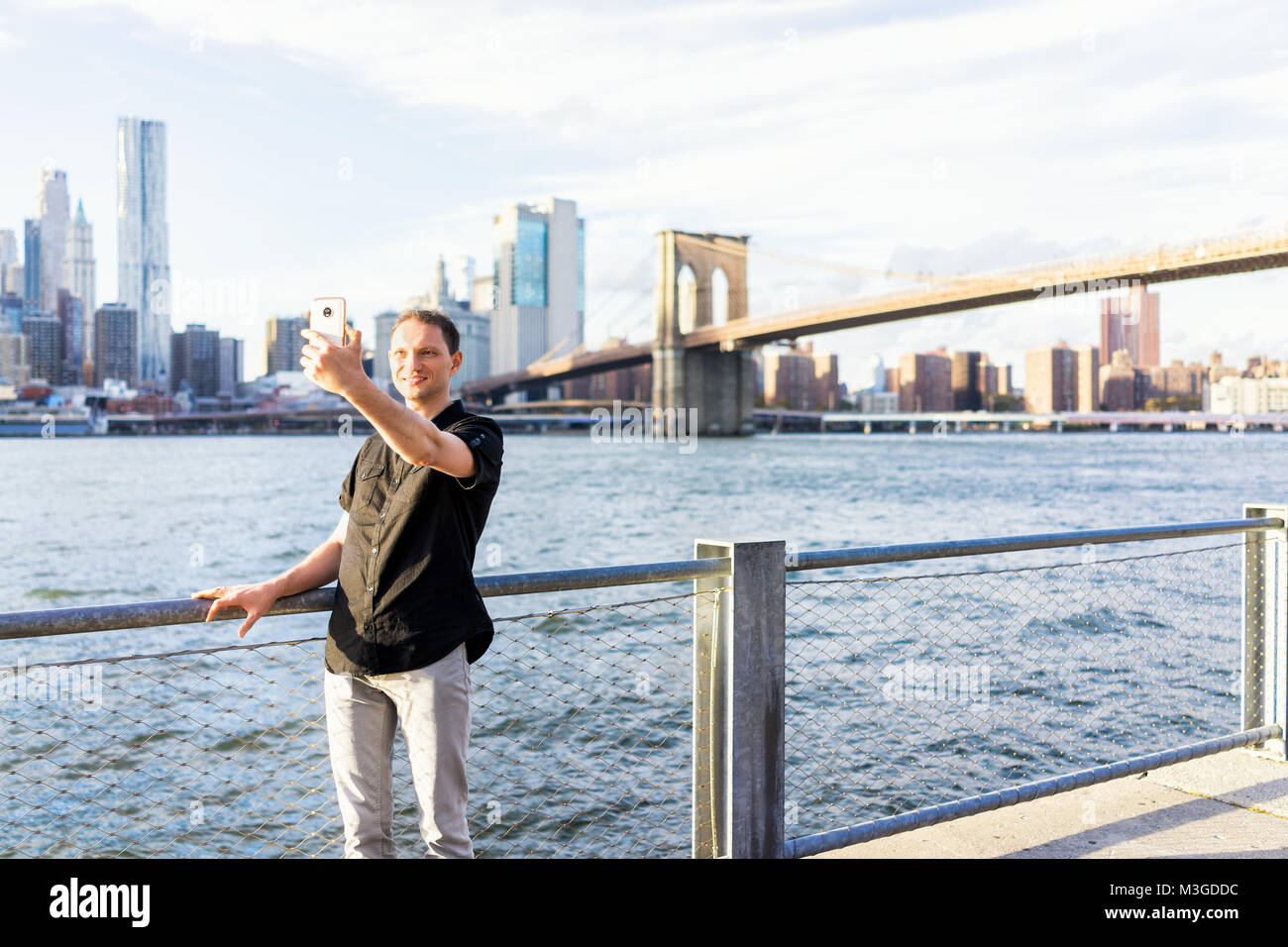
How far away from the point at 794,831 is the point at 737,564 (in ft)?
12.5

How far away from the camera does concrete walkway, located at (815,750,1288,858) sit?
3.03 metres

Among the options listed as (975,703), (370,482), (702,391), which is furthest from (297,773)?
(702,391)

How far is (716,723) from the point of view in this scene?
110 inches

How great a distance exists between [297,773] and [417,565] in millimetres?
5949

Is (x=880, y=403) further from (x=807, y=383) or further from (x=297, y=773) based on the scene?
(x=297, y=773)

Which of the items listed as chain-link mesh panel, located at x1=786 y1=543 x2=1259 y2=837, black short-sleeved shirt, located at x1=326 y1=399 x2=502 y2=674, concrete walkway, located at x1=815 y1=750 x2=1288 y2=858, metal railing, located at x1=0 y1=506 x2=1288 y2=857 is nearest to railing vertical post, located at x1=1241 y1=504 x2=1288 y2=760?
metal railing, located at x1=0 y1=506 x2=1288 y2=857

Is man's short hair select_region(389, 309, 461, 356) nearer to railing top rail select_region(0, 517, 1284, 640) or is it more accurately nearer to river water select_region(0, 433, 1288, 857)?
railing top rail select_region(0, 517, 1284, 640)

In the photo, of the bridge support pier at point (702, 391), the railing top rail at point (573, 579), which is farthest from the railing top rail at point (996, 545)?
the bridge support pier at point (702, 391)

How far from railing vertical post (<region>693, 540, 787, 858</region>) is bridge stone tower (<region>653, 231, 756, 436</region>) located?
181ft

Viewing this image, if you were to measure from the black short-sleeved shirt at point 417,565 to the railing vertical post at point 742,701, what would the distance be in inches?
29.5

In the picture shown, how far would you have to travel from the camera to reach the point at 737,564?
2.73 meters

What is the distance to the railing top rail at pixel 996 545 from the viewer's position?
2818 mm

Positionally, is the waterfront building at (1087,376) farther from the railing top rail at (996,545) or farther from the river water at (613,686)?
the railing top rail at (996,545)
